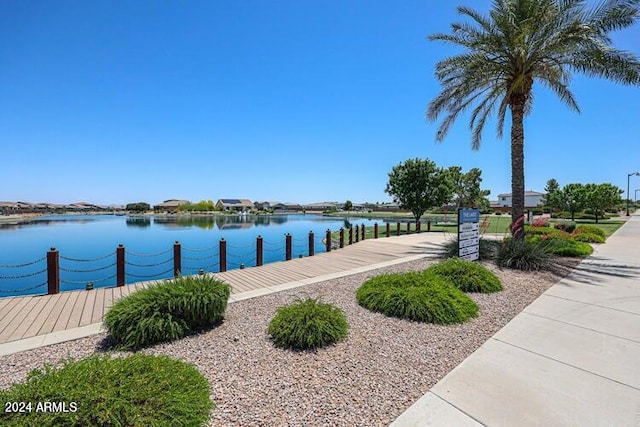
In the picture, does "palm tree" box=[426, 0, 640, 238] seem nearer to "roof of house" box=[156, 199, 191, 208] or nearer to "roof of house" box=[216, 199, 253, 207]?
"roof of house" box=[156, 199, 191, 208]

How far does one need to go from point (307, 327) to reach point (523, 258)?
7696 mm

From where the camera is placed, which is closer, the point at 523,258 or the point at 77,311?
the point at 77,311

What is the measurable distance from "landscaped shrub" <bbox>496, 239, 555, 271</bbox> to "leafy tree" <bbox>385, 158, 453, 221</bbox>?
15.4 metres

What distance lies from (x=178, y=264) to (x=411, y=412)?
750 cm

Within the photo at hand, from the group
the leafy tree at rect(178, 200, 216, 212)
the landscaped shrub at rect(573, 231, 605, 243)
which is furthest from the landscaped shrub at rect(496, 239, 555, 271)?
the leafy tree at rect(178, 200, 216, 212)

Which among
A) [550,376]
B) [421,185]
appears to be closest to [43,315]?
[550,376]

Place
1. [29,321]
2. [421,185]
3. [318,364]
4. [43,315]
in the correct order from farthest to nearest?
[421,185]
[43,315]
[29,321]
[318,364]

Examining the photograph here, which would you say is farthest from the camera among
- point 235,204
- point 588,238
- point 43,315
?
point 235,204

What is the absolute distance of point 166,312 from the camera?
4.27m

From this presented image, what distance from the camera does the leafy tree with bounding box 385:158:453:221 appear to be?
2450 cm

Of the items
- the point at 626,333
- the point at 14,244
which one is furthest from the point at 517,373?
the point at 14,244

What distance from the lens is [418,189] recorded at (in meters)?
24.8

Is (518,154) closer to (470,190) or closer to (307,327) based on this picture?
(307,327)

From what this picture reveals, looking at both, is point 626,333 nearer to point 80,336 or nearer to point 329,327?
point 329,327
